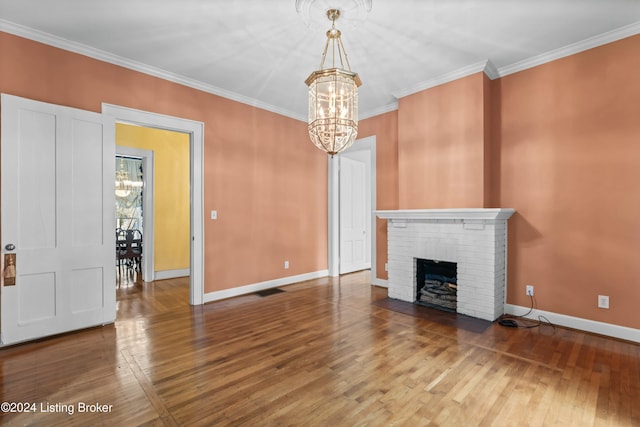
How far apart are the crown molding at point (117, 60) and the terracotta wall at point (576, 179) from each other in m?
3.57

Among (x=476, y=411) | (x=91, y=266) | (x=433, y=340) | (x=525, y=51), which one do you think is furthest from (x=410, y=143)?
(x=91, y=266)

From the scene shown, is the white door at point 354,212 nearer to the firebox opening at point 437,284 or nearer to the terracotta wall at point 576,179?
the firebox opening at point 437,284

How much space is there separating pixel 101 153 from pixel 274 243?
263 centimetres

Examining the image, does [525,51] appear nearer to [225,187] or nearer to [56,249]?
[225,187]

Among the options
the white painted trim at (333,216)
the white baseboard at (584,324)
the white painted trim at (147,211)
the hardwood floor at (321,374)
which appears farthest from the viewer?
the white painted trim at (333,216)

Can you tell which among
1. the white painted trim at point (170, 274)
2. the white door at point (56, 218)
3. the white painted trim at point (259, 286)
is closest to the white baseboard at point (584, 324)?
the white painted trim at point (259, 286)

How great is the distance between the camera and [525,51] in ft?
10.7

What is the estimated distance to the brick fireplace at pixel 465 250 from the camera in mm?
3393

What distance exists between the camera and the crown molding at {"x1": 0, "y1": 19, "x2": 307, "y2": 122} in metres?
2.79

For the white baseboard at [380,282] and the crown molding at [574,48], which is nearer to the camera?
the crown molding at [574,48]

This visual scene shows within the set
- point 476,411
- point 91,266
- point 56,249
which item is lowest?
point 476,411

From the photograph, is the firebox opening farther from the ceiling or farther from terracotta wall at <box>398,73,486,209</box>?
the ceiling

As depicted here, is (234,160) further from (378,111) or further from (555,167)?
(555,167)

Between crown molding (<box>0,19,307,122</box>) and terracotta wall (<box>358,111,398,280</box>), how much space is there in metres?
1.86
